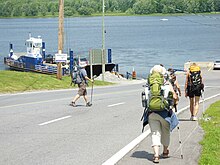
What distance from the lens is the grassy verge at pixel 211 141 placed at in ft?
32.1

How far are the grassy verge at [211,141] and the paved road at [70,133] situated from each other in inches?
13.2

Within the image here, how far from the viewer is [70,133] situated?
13414mm

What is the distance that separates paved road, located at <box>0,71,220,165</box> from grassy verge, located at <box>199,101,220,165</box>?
0.34 meters

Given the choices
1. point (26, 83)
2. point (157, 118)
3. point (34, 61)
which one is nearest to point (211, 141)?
point (157, 118)

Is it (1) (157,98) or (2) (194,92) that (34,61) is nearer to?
(2) (194,92)

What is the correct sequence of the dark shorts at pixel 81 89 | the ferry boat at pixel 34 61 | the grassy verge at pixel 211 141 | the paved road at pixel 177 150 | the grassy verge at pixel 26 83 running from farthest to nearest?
the ferry boat at pixel 34 61, the grassy verge at pixel 26 83, the dark shorts at pixel 81 89, the paved road at pixel 177 150, the grassy verge at pixel 211 141

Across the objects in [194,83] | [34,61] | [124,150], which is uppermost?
[194,83]

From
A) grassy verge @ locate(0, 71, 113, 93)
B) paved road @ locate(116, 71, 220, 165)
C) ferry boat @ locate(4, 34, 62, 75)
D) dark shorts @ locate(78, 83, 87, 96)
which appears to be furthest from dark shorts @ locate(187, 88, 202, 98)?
ferry boat @ locate(4, 34, 62, 75)

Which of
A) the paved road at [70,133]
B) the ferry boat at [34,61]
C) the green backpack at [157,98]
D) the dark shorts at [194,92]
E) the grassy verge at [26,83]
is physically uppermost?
the green backpack at [157,98]

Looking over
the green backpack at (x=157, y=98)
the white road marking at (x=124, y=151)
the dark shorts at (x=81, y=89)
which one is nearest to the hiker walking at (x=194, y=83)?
the white road marking at (x=124, y=151)

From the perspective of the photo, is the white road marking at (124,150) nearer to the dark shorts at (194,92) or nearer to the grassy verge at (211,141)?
the grassy verge at (211,141)

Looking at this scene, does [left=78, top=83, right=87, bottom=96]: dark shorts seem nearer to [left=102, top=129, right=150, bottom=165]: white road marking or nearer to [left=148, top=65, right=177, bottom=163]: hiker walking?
[left=102, top=129, right=150, bottom=165]: white road marking

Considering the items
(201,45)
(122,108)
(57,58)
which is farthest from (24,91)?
(201,45)

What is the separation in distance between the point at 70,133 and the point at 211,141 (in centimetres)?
354
